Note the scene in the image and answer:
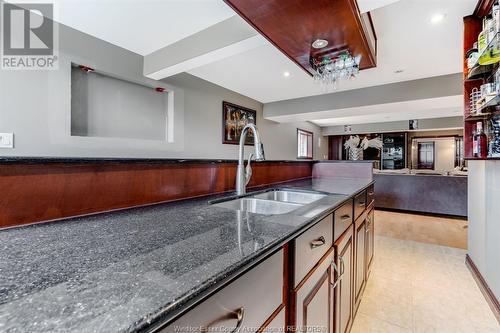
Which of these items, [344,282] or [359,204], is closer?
[344,282]

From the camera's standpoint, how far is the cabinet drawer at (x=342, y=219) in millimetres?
1125

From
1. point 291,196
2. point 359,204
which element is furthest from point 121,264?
point 359,204

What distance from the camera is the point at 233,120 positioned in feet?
13.9

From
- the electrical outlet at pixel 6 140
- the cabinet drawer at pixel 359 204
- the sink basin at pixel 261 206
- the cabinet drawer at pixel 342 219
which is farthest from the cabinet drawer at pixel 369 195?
the electrical outlet at pixel 6 140

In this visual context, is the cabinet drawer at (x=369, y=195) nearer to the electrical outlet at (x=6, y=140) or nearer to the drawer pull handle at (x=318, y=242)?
the drawer pull handle at (x=318, y=242)

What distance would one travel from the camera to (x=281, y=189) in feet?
5.85

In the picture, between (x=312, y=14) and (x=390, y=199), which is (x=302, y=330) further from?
(x=390, y=199)

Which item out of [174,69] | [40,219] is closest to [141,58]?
[174,69]

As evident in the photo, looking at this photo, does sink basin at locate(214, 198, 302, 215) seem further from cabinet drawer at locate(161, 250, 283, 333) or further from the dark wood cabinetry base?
the dark wood cabinetry base

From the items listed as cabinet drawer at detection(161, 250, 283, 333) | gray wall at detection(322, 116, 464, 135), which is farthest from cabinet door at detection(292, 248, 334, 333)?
gray wall at detection(322, 116, 464, 135)

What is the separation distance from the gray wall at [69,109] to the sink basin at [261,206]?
76.3 inches

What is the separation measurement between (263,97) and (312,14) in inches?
120

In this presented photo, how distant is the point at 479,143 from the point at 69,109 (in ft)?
11.3

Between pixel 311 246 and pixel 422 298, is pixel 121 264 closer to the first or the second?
pixel 311 246
